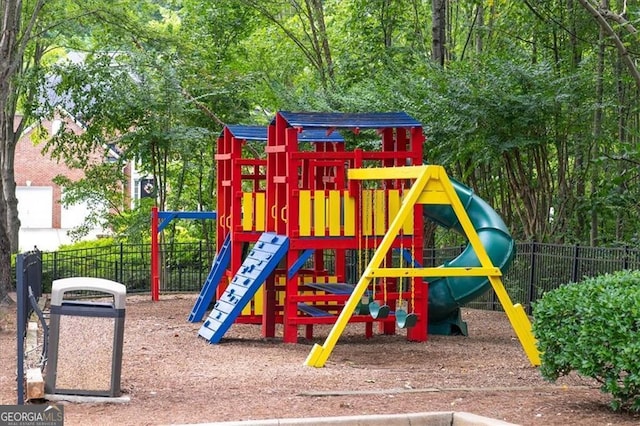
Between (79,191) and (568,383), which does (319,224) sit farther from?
(79,191)

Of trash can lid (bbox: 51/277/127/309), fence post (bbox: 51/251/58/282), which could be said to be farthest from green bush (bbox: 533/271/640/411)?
fence post (bbox: 51/251/58/282)

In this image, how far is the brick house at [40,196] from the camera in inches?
2066

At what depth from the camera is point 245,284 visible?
13.4 metres

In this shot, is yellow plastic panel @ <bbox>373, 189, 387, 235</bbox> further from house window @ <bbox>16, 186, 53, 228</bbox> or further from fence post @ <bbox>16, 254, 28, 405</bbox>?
A: house window @ <bbox>16, 186, 53, 228</bbox>

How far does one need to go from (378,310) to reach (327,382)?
1778 millimetres

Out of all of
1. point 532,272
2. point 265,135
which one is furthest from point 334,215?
point 532,272

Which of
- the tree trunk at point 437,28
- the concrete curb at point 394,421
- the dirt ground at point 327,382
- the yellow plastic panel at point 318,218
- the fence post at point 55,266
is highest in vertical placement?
the tree trunk at point 437,28

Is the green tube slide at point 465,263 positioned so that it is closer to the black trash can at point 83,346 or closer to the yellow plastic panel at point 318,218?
the yellow plastic panel at point 318,218

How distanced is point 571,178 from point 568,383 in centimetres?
1132

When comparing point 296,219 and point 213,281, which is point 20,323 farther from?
point 213,281

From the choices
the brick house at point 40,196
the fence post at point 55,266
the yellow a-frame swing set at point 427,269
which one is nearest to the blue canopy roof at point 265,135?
the yellow a-frame swing set at point 427,269

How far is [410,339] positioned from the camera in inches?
551

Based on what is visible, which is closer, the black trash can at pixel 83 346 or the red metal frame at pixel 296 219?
the black trash can at pixel 83 346

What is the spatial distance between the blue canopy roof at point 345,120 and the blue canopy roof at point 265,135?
Answer: 177cm
